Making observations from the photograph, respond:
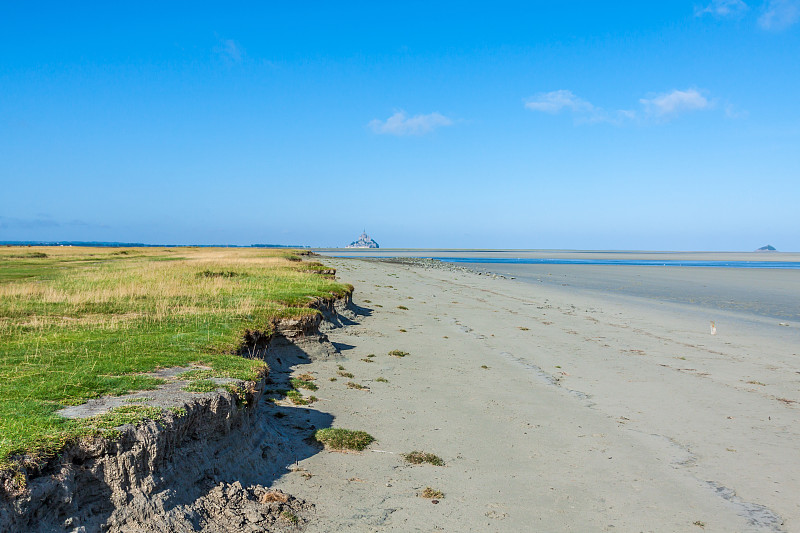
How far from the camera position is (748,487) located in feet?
25.7

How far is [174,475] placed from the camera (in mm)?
6289

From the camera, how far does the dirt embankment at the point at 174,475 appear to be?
5.09 m

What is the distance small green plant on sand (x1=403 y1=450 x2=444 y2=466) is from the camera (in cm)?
823

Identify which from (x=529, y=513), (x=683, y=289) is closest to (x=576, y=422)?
(x=529, y=513)

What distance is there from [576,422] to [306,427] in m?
5.27

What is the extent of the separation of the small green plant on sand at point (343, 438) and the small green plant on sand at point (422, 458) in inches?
30.4

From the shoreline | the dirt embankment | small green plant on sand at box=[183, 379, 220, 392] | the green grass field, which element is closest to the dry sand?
the shoreline

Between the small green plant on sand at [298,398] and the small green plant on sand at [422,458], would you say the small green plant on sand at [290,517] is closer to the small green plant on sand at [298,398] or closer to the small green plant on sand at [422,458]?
the small green plant on sand at [422,458]

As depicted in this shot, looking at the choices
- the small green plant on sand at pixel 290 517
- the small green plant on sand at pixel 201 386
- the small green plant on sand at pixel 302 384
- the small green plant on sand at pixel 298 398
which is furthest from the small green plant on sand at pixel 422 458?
the small green plant on sand at pixel 302 384

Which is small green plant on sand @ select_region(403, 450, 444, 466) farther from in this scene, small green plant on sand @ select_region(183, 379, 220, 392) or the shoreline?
small green plant on sand @ select_region(183, 379, 220, 392)

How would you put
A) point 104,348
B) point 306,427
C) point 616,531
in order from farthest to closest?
point 104,348
point 306,427
point 616,531

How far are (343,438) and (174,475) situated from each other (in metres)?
3.08

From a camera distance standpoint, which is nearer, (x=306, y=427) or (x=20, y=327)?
(x=306, y=427)

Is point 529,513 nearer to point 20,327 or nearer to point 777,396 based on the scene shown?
point 777,396
